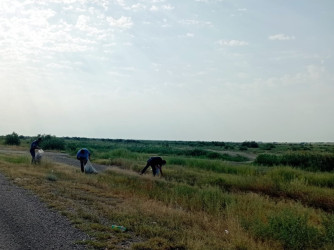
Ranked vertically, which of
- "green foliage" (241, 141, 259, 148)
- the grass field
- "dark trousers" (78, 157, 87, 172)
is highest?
"green foliage" (241, 141, 259, 148)

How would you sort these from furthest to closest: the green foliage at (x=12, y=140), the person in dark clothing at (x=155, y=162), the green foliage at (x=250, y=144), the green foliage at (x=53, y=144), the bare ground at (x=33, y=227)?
the green foliage at (x=250, y=144), the green foliage at (x=12, y=140), the green foliage at (x=53, y=144), the person in dark clothing at (x=155, y=162), the bare ground at (x=33, y=227)

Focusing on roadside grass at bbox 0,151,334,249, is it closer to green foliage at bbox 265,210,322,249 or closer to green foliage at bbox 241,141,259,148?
green foliage at bbox 265,210,322,249

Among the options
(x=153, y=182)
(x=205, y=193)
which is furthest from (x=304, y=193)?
(x=153, y=182)

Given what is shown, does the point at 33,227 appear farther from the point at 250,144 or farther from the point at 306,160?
the point at 250,144

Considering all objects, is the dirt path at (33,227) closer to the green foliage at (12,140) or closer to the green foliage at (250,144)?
the green foliage at (12,140)

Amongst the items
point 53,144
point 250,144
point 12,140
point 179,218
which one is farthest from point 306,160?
point 250,144

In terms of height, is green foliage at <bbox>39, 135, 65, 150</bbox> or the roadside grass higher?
green foliage at <bbox>39, 135, 65, 150</bbox>

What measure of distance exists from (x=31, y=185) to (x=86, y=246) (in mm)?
8767

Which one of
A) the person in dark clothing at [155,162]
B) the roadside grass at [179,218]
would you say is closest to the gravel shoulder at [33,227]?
the roadside grass at [179,218]

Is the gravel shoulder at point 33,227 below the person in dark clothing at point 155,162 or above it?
below

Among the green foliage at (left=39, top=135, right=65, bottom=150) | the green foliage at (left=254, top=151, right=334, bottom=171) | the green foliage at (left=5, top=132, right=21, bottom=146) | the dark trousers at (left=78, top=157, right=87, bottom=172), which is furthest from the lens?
the green foliage at (left=5, top=132, right=21, bottom=146)

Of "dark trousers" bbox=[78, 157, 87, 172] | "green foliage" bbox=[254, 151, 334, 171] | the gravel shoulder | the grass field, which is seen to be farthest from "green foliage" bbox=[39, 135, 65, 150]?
the gravel shoulder

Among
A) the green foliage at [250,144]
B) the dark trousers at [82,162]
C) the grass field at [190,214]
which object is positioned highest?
the green foliage at [250,144]

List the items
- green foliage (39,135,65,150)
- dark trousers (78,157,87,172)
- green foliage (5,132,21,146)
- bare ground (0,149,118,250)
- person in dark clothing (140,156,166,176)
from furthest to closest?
1. green foliage (5,132,21,146)
2. green foliage (39,135,65,150)
3. dark trousers (78,157,87,172)
4. person in dark clothing (140,156,166,176)
5. bare ground (0,149,118,250)
